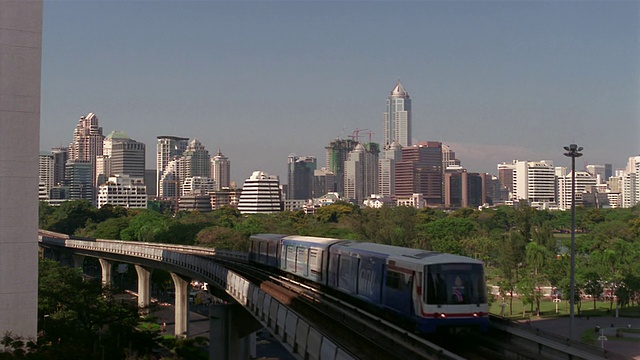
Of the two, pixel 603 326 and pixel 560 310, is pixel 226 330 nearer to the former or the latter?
pixel 603 326

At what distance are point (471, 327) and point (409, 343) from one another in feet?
8.94

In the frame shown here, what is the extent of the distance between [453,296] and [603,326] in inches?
1989

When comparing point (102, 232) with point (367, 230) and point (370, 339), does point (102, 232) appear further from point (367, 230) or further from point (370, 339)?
point (370, 339)

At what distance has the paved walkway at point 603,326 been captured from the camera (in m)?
61.2

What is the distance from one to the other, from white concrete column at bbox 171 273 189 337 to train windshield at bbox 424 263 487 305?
182 ft

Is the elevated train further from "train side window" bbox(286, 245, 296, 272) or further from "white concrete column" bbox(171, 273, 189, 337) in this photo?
"white concrete column" bbox(171, 273, 189, 337)

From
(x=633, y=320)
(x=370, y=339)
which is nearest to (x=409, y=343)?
(x=370, y=339)

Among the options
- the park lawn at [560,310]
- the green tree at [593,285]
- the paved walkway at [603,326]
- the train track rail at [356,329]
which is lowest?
the park lawn at [560,310]

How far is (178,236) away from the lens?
474 feet

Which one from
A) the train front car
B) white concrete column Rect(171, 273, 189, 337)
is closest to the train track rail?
the train front car

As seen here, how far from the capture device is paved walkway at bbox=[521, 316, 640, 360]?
201 ft

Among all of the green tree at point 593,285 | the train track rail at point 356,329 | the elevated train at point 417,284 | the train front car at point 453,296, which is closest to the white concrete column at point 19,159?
the train track rail at point 356,329

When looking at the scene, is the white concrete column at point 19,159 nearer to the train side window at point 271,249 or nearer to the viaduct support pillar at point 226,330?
the viaduct support pillar at point 226,330

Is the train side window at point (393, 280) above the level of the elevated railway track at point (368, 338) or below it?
above
